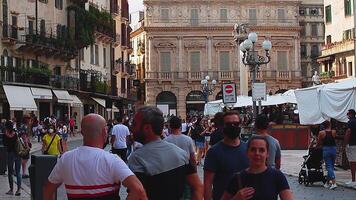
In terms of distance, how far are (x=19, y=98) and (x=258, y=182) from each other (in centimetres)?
3827

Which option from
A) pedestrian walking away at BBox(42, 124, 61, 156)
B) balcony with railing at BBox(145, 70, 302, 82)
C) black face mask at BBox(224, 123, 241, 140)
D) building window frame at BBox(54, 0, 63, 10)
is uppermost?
building window frame at BBox(54, 0, 63, 10)

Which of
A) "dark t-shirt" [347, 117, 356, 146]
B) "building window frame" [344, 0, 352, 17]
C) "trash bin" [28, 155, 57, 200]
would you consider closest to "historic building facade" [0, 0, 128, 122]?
"building window frame" [344, 0, 352, 17]

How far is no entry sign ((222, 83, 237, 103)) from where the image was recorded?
21516 millimetres

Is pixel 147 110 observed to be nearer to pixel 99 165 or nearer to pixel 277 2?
pixel 99 165

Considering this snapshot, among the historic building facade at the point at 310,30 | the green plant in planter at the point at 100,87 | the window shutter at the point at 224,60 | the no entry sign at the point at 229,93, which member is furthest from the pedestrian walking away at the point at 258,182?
the historic building facade at the point at 310,30

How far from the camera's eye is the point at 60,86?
5209 centimetres

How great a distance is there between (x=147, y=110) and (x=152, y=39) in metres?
78.5

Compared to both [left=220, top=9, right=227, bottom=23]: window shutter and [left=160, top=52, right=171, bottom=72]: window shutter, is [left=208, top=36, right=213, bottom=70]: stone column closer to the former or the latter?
[left=220, top=9, right=227, bottom=23]: window shutter

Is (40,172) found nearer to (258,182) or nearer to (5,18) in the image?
(258,182)

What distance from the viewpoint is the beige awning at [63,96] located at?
163 feet

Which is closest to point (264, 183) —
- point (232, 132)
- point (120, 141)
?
point (232, 132)

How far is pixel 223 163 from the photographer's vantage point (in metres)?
6.92

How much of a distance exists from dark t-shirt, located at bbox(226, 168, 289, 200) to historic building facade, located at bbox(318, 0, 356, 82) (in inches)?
2153

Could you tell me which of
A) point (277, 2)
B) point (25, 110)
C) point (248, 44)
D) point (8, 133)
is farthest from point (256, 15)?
point (8, 133)
